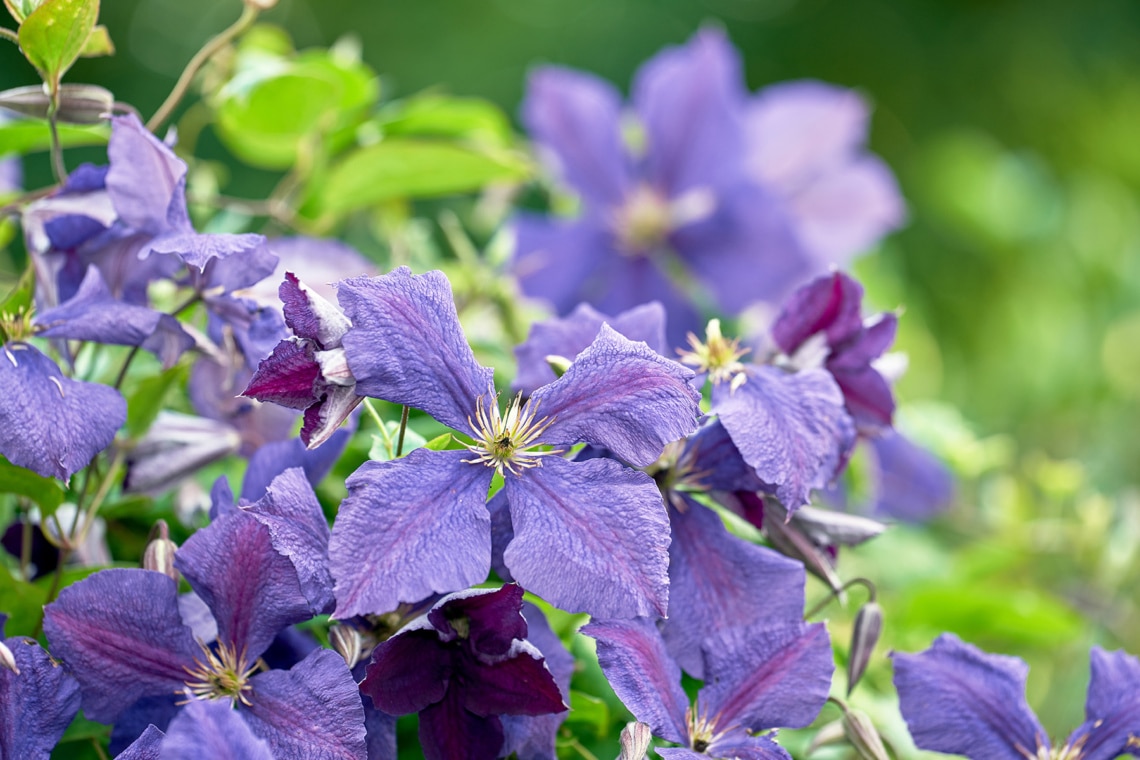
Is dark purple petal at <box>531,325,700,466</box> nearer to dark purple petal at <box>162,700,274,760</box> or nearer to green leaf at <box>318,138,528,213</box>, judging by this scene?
dark purple petal at <box>162,700,274,760</box>

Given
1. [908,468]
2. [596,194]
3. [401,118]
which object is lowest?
[908,468]

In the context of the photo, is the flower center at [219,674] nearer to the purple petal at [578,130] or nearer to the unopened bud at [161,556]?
the unopened bud at [161,556]

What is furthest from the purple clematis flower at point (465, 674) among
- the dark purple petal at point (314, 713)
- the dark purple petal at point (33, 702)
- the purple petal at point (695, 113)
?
the purple petal at point (695, 113)

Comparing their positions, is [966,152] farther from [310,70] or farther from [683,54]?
[310,70]

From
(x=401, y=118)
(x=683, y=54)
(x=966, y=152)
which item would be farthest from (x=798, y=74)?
(x=401, y=118)

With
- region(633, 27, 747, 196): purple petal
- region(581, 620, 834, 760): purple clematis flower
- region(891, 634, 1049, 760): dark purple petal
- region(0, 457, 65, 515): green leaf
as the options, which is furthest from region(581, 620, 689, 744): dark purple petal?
region(633, 27, 747, 196): purple petal

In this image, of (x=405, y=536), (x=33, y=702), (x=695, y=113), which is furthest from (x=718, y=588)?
(x=695, y=113)
